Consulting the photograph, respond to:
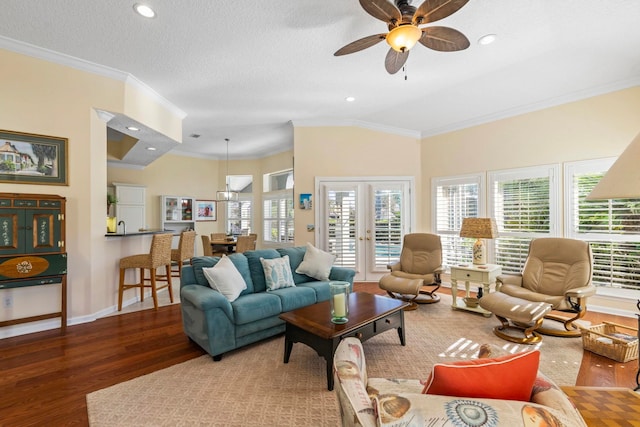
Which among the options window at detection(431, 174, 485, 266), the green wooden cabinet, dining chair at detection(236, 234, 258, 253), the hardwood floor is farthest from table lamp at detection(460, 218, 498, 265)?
the green wooden cabinet

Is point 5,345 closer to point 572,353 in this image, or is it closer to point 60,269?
point 60,269

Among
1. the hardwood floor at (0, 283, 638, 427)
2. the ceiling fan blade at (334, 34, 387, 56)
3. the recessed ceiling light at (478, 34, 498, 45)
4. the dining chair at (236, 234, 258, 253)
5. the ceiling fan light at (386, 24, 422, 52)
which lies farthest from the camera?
the dining chair at (236, 234, 258, 253)

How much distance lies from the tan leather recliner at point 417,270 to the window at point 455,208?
106 centimetres

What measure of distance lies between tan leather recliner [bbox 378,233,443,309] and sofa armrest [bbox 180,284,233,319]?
7.40ft

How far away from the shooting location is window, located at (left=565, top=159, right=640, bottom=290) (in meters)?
3.67

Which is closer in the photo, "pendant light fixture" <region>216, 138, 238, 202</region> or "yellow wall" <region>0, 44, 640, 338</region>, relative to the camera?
"yellow wall" <region>0, 44, 640, 338</region>

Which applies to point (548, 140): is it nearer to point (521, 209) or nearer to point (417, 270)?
point (521, 209)

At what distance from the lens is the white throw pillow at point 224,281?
9.81 feet

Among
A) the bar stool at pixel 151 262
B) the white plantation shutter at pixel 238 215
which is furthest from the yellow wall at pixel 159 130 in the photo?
the white plantation shutter at pixel 238 215

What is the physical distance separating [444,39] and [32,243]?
4540 millimetres

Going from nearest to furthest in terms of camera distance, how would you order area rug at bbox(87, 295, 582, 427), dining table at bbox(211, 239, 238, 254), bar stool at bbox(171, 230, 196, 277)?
area rug at bbox(87, 295, 582, 427) < bar stool at bbox(171, 230, 196, 277) < dining table at bbox(211, 239, 238, 254)

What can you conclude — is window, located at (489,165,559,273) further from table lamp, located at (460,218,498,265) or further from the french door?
the french door

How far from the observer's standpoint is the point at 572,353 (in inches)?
111

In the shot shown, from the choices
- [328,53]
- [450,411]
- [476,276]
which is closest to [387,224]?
[476,276]
